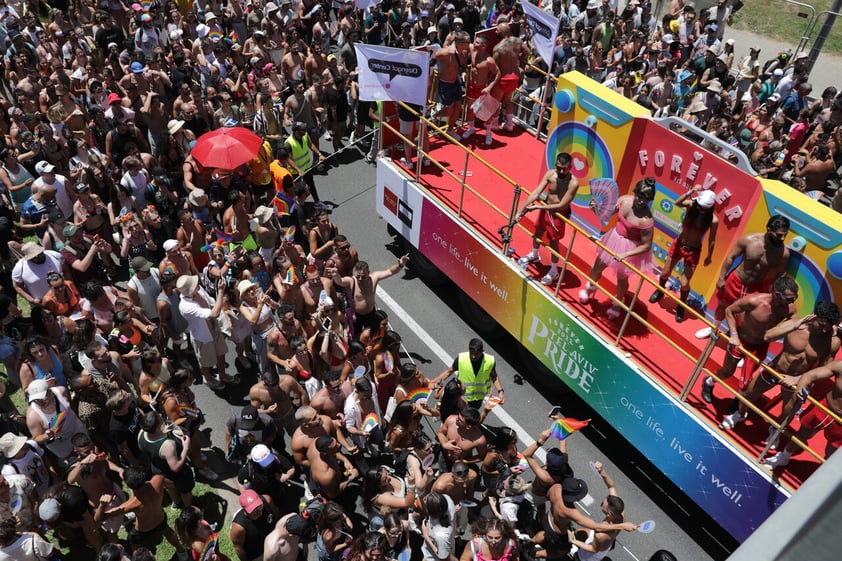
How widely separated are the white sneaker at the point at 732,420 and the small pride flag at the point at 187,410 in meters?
5.49

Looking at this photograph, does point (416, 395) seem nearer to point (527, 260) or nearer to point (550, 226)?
point (527, 260)

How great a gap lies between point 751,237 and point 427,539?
4544 mm

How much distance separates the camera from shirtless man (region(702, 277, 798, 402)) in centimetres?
627

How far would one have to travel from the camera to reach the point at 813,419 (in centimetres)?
613

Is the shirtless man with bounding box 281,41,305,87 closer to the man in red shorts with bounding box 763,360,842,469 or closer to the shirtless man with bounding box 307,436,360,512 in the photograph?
the shirtless man with bounding box 307,436,360,512

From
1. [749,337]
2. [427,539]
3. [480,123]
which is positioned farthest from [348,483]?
[480,123]

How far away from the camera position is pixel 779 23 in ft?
70.3

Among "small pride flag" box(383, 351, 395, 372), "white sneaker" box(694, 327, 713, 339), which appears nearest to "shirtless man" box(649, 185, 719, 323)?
"white sneaker" box(694, 327, 713, 339)

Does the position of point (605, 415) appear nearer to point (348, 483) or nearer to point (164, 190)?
point (348, 483)

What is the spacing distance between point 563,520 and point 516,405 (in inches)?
100

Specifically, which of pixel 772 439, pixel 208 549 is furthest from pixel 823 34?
pixel 208 549

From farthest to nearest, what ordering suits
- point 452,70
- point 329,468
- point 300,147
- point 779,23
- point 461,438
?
point 779,23
point 452,70
point 300,147
point 461,438
point 329,468

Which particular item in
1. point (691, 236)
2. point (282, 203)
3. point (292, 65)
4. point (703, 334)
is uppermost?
point (691, 236)

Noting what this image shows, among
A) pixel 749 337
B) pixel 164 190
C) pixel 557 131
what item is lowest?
pixel 164 190
